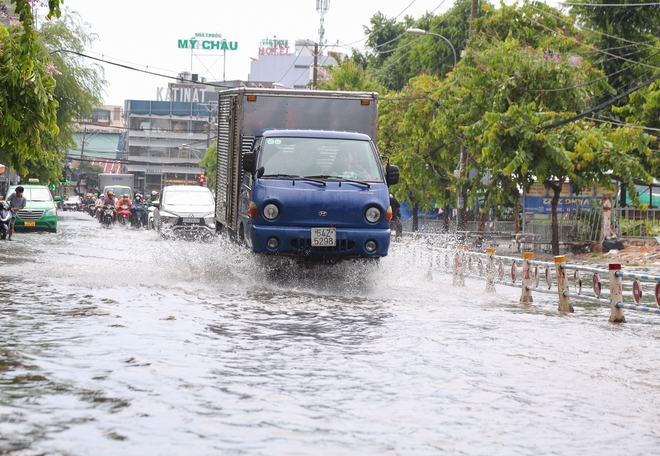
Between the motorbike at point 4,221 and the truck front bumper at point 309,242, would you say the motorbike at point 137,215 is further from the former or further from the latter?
the truck front bumper at point 309,242

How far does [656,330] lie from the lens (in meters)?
12.3

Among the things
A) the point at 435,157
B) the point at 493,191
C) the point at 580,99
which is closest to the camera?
the point at 580,99

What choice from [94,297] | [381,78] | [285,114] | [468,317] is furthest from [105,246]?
[381,78]

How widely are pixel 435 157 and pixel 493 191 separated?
5939 mm

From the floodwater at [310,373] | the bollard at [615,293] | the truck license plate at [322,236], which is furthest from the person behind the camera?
the truck license plate at [322,236]

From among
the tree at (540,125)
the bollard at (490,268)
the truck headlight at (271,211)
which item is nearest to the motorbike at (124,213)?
the tree at (540,125)

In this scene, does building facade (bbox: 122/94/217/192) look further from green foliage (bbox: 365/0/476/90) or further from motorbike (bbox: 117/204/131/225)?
motorbike (bbox: 117/204/131/225)

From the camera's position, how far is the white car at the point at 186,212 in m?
29.4

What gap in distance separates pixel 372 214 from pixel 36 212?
874 inches

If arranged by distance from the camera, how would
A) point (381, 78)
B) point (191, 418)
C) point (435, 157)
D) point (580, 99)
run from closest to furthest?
point (191, 418) → point (580, 99) → point (435, 157) → point (381, 78)

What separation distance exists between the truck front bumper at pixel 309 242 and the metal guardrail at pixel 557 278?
2.49 meters

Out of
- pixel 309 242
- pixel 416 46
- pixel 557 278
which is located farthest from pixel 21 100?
pixel 416 46

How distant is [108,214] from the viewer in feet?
151

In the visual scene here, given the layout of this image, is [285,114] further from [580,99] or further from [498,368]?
[580,99]
